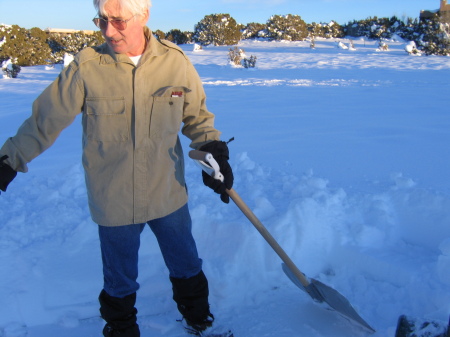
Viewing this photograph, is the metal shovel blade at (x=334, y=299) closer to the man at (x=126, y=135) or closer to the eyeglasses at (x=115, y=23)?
the man at (x=126, y=135)

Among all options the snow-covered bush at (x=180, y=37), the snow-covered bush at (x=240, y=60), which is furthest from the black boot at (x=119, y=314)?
the snow-covered bush at (x=180, y=37)

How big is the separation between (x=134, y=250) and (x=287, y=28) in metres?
20.9

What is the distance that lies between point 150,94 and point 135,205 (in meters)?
0.41

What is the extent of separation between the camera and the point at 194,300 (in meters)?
1.81

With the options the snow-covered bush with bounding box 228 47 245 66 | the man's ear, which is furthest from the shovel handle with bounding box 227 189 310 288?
the snow-covered bush with bounding box 228 47 245 66

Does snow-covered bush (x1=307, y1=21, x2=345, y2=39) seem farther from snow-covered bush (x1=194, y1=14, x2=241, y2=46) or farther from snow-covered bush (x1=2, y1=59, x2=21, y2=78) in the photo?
snow-covered bush (x1=2, y1=59, x2=21, y2=78)

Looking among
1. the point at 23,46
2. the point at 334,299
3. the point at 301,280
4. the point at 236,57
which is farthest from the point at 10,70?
the point at 334,299

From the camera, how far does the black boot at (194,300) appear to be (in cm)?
179

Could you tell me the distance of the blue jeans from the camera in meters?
1.56

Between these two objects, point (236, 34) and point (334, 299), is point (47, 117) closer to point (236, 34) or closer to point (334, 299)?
point (334, 299)

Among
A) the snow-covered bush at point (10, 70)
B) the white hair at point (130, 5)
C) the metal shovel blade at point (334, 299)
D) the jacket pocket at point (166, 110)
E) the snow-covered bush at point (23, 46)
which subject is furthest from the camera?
the snow-covered bush at point (23, 46)

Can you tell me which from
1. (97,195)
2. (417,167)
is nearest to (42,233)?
(97,195)

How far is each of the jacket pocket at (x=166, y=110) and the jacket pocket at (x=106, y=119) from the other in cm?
10

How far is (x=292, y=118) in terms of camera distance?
5090mm
